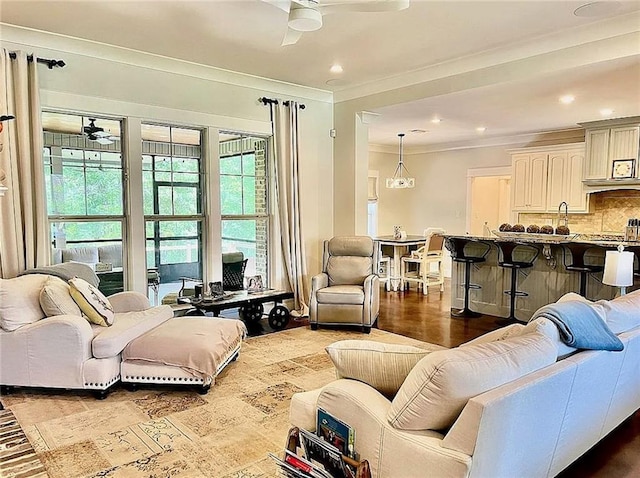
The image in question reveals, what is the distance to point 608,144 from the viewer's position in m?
6.98

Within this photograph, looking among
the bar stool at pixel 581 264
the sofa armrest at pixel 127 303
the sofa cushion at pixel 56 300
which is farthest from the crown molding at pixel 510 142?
the sofa cushion at pixel 56 300

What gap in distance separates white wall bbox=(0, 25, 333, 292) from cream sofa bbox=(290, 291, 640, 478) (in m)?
3.86

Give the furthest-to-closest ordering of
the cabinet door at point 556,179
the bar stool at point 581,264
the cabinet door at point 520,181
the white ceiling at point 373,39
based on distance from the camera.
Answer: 1. the cabinet door at point 520,181
2. the cabinet door at point 556,179
3. the bar stool at point 581,264
4. the white ceiling at point 373,39

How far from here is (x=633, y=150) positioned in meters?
6.72

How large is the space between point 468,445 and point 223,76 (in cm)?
500

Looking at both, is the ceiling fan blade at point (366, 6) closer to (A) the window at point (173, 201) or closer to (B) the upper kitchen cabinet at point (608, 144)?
(A) the window at point (173, 201)

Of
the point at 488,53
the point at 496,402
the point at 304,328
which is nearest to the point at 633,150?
the point at 488,53

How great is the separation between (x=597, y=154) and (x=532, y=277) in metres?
2.75

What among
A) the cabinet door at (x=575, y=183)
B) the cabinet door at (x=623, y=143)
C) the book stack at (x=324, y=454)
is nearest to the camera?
the book stack at (x=324, y=454)

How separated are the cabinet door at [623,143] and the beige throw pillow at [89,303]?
7.03 m

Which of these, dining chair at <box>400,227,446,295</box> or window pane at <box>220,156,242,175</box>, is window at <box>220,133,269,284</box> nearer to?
window pane at <box>220,156,242,175</box>

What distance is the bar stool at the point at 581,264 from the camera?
4965 mm

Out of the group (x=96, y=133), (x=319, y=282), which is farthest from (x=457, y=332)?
(x=96, y=133)

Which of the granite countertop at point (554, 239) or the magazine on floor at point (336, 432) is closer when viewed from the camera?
the magazine on floor at point (336, 432)
